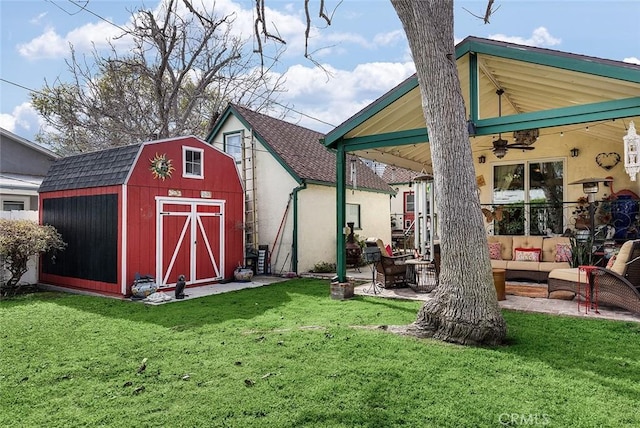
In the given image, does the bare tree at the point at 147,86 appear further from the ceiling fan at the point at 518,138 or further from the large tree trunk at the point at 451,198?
the large tree trunk at the point at 451,198

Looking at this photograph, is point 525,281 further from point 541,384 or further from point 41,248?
point 41,248

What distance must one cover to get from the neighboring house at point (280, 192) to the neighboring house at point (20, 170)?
582cm

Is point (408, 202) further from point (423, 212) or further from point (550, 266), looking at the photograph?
point (423, 212)

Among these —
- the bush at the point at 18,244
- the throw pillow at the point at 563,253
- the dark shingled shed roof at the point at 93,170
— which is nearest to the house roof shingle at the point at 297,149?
the dark shingled shed roof at the point at 93,170

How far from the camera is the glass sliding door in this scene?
9.84m

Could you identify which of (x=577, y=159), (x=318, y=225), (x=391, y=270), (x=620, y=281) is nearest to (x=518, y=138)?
(x=577, y=159)

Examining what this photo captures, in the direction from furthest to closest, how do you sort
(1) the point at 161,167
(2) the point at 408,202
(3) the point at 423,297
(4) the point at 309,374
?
(2) the point at 408,202
(1) the point at 161,167
(3) the point at 423,297
(4) the point at 309,374

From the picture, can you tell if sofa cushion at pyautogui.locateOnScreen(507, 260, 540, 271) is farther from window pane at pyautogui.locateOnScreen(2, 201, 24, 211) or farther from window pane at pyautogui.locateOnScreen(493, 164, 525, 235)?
window pane at pyautogui.locateOnScreen(2, 201, 24, 211)

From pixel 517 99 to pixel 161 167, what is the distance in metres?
7.84

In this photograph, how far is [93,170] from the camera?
342 inches

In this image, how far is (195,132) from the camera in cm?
1780

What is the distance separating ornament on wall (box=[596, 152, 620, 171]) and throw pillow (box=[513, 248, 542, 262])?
270 cm

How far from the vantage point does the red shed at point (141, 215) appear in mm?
8000

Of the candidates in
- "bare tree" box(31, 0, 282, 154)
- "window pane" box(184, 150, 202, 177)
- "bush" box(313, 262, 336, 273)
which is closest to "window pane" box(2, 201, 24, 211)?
"bare tree" box(31, 0, 282, 154)
